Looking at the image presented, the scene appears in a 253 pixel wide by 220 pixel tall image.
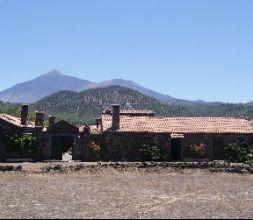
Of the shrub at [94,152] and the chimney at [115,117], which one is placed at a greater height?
the chimney at [115,117]

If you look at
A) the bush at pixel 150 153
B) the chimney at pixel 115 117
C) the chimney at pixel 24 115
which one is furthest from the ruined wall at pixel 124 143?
the chimney at pixel 24 115

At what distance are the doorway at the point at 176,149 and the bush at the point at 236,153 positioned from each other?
4369 millimetres

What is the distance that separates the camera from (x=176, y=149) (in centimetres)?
5312

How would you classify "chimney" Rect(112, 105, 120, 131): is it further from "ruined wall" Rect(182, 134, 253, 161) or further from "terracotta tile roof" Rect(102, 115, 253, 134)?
"ruined wall" Rect(182, 134, 253, 161)

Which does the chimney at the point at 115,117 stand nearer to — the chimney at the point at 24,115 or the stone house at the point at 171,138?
→ the stone house at the point at 171,138

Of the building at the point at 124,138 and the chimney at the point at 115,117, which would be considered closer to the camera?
the building at the point at 124,138

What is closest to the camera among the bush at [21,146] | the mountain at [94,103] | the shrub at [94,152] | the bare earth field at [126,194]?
the bare earth field at [126,194]

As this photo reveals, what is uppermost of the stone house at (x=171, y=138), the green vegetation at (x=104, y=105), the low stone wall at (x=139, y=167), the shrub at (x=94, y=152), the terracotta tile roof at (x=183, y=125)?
the green vegetation at (x=104, y=105)

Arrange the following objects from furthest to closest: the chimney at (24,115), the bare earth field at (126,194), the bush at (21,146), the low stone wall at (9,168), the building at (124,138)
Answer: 1. the chimney at (24,115)
2. the building at (124,138)
3. the bush at (21,146)
4. the low stone wall at (9,168)
5. the bare earth field at (126,194)

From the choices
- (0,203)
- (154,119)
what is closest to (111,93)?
(154,119)

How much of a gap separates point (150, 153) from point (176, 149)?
3.19m

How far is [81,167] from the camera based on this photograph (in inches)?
1784

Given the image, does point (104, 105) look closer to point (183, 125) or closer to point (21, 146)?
point (183, 125)

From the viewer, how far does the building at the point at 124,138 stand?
5141 cm
